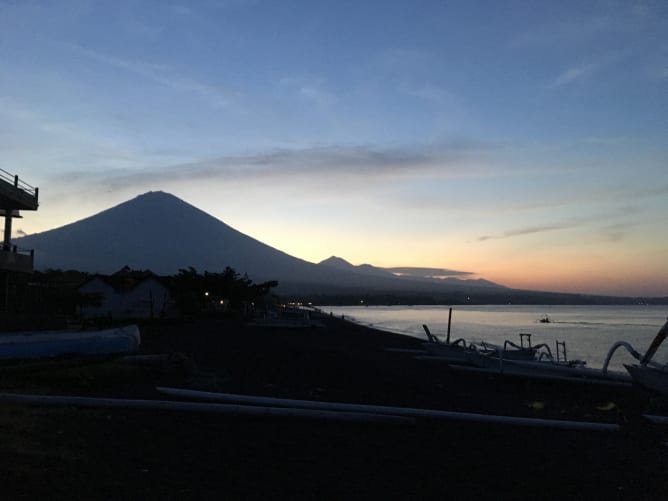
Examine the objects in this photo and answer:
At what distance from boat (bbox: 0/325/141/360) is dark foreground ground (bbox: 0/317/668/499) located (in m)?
2.89

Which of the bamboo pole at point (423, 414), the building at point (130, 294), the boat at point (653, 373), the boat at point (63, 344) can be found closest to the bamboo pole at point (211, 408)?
the bamboo pole at point (423, 414)

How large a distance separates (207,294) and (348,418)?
4074cm

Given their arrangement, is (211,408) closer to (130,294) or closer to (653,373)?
(653,373)

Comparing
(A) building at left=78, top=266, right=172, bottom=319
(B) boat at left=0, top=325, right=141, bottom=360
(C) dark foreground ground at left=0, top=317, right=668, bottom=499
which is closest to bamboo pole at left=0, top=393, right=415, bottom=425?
(C) dark foreground ground at left=0, top=317, right=668, bottom=499

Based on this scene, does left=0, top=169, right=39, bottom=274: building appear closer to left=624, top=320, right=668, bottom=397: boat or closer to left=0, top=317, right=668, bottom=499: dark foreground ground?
left=0, top=317, right=668, bottom=499: dark foreground ground

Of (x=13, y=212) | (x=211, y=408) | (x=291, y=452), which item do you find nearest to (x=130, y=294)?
(x=13, y=212)

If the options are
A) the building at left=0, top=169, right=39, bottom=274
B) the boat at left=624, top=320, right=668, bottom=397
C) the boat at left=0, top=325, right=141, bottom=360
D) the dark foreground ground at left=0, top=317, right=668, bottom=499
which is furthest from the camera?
the building at left=0, top=169, right=39, bottom=274

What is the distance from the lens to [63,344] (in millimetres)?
15000

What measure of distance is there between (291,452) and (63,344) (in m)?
9.95

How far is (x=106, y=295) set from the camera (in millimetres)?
40281

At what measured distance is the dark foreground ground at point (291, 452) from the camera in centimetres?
555

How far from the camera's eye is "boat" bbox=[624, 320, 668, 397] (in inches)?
549

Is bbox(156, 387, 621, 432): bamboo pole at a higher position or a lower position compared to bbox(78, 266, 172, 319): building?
lower

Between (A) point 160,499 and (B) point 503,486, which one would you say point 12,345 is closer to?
(A) point 160,499
